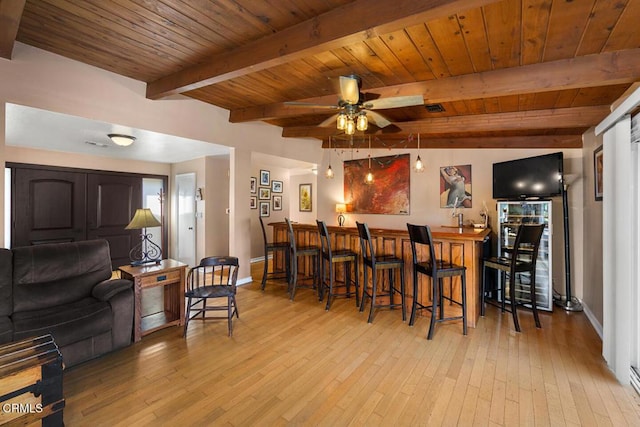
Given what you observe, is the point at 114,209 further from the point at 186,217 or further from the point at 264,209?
the point at 264,209

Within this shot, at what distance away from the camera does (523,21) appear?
1954 millimetres

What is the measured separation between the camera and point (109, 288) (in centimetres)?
265

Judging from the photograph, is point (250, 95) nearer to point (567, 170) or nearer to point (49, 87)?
point (49, 87)

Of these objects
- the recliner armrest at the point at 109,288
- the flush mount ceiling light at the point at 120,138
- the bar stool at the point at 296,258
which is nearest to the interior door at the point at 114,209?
the flush mount ceiling light at the point at 120,138

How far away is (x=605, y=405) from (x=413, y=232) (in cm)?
187

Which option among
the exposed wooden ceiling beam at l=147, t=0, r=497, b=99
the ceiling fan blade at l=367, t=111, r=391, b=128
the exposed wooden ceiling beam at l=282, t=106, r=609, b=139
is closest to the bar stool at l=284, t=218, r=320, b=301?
the ceiling fan blade at l=367, t=111, r=391, b=128

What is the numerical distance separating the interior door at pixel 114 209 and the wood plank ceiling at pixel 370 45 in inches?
124

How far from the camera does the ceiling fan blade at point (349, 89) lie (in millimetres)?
2368

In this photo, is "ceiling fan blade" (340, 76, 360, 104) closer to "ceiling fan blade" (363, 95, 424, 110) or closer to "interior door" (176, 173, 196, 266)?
"ceiling fan blade" (363, 95, 424, 110)

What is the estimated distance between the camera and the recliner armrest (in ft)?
8.46

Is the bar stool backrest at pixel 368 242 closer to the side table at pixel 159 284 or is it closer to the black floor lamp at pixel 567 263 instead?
the side table at pixel 159 284

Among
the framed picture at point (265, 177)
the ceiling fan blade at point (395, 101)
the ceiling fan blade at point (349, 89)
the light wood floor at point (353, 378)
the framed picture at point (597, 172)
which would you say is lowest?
the light wood floor at point (353, 378)

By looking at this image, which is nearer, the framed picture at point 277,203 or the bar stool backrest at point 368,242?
the bar stool backrest at point 368,242

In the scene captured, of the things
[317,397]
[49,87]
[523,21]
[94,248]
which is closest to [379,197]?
[523,21]
